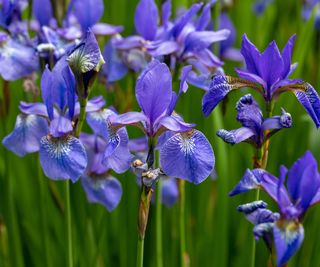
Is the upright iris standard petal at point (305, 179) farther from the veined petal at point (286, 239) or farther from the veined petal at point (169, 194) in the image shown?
the veined petal at point (169, 194)

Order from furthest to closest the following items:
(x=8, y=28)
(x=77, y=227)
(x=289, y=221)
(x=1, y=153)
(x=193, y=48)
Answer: (x=1, y=153)
(x=77, y=227)
(x=8, y=28)
(x=193, y=48)
(x=289, y=221)

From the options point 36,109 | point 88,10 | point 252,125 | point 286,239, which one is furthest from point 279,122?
point 88,10

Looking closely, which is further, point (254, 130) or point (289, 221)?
point (254, 130)

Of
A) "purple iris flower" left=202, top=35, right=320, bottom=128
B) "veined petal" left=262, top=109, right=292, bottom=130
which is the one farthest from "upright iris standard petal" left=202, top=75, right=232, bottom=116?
"veined petal" left=262, top=109, right=292, bottom=130

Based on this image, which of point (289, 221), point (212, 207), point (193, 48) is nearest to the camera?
point (289, 221)

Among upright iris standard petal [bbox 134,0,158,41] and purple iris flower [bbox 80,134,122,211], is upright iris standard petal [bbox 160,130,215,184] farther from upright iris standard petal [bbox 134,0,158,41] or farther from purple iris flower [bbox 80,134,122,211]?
upright iris standard petal [bbox 134,0,158,41]

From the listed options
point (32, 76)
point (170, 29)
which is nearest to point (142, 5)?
point (170, 29)

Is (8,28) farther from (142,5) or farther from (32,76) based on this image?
(142,5)

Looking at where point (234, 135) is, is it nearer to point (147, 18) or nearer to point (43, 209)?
point (147, 18)
